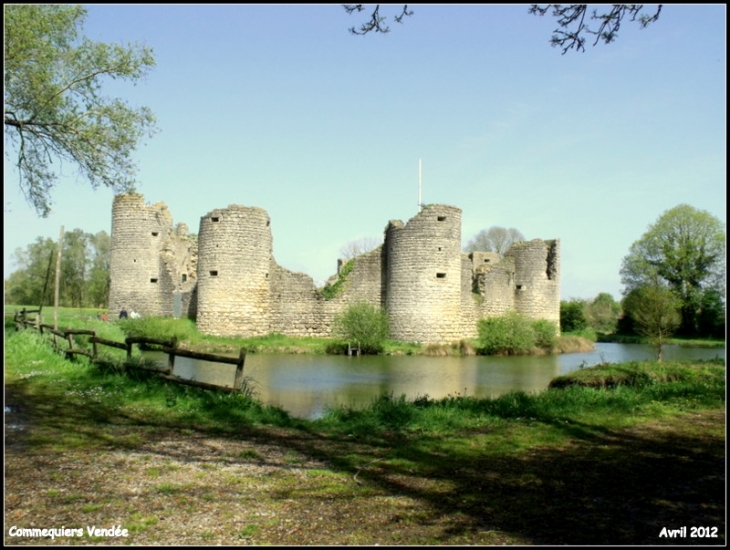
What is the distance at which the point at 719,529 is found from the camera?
14.1ft

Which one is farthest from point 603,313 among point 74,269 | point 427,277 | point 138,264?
point 74,269

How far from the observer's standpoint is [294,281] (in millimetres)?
27562

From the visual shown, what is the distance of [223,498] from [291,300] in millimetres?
22485

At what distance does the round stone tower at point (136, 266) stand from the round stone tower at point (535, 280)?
16.6m

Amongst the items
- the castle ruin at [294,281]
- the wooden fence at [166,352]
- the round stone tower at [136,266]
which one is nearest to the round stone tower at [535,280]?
the castle ruin at [294,281]

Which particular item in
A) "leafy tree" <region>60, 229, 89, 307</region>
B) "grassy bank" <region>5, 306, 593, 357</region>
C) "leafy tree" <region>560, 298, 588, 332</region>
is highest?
"leafy tree" <region>60, 229, 89, 307</region>

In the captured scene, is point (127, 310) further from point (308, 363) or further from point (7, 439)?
point (7, 439)

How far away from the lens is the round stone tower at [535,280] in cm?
3158

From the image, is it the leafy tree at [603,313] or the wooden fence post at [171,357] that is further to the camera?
the leafy tree at [603,313]

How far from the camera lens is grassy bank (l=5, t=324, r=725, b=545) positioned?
442 cm

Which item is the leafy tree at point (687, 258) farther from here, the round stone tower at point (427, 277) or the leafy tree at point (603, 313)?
the round stone tower at point (427, 277)

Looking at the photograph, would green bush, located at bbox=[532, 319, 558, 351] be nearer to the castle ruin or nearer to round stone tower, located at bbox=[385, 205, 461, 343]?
the castle ruin

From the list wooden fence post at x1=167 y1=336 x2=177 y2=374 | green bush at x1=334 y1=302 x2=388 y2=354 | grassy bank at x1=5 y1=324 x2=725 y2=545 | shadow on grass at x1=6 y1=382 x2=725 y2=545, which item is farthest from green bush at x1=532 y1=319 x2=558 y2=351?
wooden fence post at x1=167 y1=336 x2=177 y2=374

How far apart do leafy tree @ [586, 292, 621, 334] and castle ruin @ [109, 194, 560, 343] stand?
1891 cm
